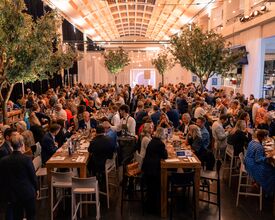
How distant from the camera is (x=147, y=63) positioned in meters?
30.0

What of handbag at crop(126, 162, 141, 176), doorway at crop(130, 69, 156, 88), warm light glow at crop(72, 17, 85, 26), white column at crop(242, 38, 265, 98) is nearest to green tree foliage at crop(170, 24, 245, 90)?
white column at crop(242, 38, 265, 98)

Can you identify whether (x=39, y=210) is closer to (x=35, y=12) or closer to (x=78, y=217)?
(x=78, y=217)

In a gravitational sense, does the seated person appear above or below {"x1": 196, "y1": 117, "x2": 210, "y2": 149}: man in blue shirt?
below

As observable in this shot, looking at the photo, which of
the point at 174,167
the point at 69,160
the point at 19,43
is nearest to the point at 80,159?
the point at 69,160

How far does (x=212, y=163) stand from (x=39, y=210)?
3.20 meters

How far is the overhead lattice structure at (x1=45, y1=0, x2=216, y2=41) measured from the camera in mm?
19125

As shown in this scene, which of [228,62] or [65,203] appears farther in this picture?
[228,62]

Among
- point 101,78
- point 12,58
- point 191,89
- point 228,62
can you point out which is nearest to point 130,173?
point 12,58

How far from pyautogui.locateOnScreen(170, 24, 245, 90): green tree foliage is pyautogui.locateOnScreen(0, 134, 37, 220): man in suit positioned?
838 centimetres

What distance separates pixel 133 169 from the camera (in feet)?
17.5

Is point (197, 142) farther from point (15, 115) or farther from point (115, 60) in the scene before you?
point (115, 60)

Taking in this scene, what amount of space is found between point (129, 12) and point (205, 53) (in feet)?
74.3

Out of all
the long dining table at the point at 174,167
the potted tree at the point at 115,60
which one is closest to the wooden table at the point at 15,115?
the long dining table at the point at 174,167

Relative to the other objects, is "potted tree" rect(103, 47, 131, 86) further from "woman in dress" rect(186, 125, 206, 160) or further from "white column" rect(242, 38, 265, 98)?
"woman in dress" rect(186, 125, 206, 160)
